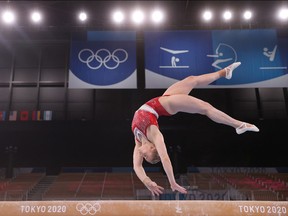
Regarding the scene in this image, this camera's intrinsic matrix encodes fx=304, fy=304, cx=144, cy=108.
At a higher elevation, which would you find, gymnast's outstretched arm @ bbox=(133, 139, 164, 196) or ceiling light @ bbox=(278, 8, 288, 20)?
ceiling light @ bbox=(278, 8, 288, 20)

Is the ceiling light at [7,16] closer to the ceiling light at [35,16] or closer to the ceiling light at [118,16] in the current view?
the ceiling light at [35,16]

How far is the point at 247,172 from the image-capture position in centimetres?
Result: 1553

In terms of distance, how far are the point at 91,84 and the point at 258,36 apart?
672cm

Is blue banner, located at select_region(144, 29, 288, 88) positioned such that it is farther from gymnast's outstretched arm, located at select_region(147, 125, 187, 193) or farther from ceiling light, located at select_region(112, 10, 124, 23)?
gymnast's outstretched arm, located at select_region(147, 125, 187, 193)

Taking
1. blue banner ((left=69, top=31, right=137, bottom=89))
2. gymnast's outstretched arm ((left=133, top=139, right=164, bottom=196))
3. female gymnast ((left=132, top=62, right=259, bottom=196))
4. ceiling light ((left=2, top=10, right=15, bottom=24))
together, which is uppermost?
ceiling light ((left=2, top=10, right=15, bottom=24))

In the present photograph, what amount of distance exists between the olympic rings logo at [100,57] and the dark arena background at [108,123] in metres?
1.10

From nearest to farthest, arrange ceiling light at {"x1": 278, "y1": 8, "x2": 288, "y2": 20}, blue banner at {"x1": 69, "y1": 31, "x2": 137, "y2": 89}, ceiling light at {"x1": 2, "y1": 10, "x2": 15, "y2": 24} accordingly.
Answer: blue banner at {"x1": 69, "y1": 31, "x2": 137, "y2": 89}, ceiling light at {"x1": 2, "y1": 10, "x2": 15, "y2": 24}, ceiling light at {"x1": 278, "y1": 8, "x2": 288, "y2": 20}

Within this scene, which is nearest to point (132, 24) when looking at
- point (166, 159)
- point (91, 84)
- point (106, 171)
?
point (91, 84)

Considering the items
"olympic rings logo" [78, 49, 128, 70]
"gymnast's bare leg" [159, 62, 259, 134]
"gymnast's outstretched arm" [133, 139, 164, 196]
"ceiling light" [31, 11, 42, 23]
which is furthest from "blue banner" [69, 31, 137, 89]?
"gymnast's outstretched arm" [133, 139, 164, 196]

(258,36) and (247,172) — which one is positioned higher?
(258,36)

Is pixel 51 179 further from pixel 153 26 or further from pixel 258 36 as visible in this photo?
pixel 258 36

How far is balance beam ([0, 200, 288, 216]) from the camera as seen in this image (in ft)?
16.0

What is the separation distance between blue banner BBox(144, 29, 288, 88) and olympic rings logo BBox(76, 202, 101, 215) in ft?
22.5

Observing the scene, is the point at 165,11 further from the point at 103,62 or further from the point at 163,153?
the point at 163,153
